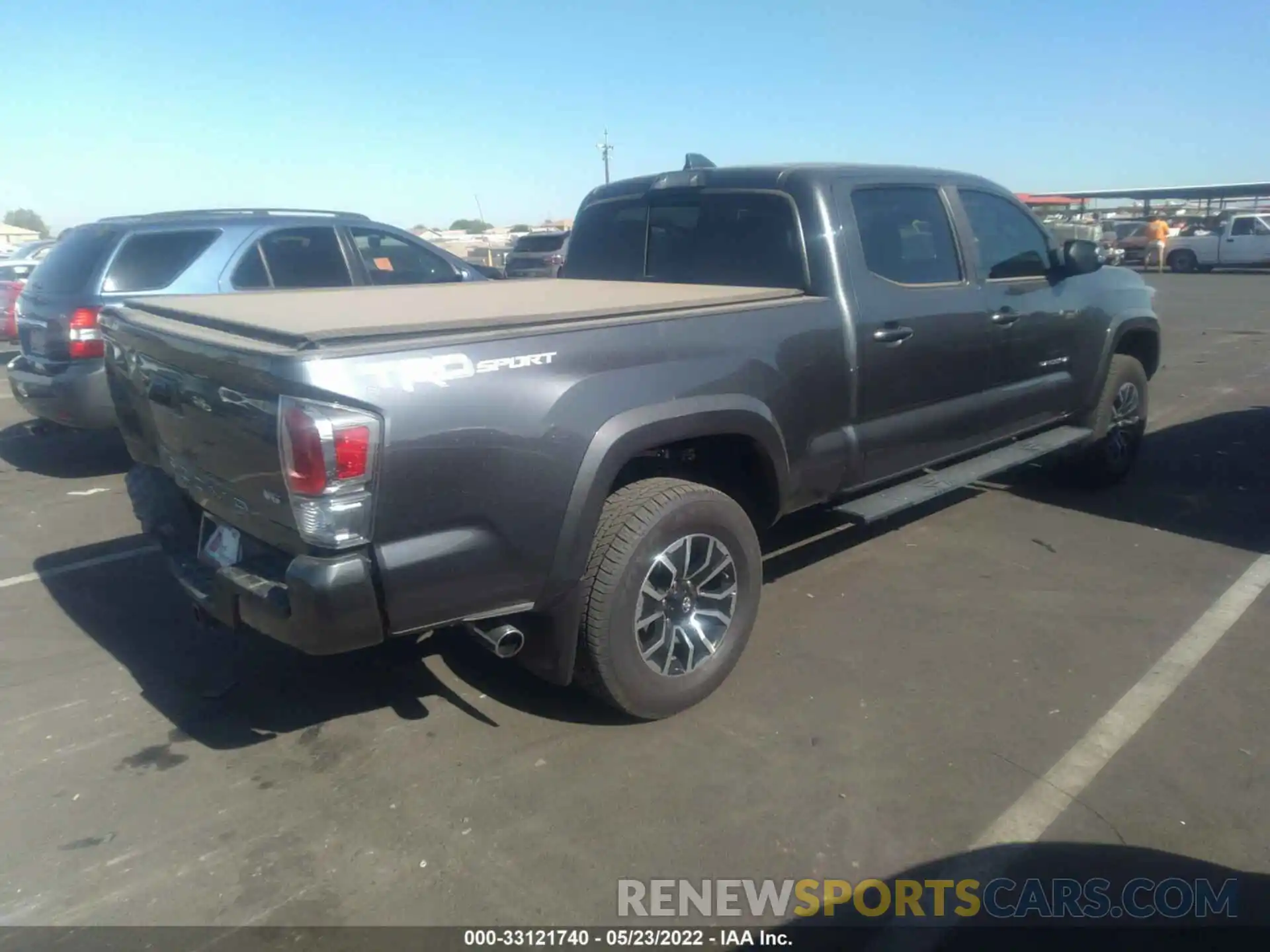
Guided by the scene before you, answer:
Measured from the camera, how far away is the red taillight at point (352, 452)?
2.63m

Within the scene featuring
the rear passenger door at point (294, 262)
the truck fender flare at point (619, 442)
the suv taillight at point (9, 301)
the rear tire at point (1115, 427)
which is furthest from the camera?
the suv taillight at point (9, 301)

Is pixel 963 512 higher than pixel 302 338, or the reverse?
pixel 302 338

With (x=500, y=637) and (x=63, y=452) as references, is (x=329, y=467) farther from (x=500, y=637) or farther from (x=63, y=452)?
(x=63, y=452)

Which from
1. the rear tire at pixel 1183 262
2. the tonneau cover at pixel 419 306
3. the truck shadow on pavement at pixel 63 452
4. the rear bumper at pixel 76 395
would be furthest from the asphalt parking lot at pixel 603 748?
the rear tire at pixel 1183 262

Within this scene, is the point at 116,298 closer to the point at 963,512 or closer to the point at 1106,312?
the point at 963,512

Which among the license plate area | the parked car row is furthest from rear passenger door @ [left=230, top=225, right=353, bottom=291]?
the license plate area

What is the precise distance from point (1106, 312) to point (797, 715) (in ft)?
11.8

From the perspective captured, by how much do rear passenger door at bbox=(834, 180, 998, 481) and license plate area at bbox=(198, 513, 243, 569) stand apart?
8.20 feet

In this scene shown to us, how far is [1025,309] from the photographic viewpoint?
5090 mm

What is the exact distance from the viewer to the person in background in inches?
1177

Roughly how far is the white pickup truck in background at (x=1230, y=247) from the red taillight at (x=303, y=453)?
109ft

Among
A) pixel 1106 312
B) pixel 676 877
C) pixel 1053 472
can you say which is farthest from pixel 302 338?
pixel 1053 472

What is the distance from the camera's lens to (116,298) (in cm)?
661

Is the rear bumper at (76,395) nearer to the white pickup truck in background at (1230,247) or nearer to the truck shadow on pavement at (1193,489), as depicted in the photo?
the truck shadow on pavement at (1193,489)
